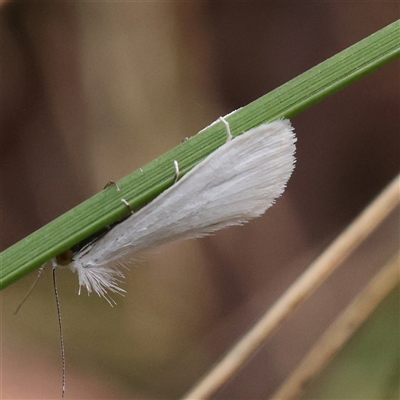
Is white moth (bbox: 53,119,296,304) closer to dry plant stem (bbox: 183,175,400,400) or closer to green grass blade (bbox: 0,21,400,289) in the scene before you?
green grass blade (bbox: 0,21,400,289)

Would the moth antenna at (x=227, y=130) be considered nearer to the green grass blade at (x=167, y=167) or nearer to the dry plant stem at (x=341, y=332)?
the green grass blade at (x=167, y=167)

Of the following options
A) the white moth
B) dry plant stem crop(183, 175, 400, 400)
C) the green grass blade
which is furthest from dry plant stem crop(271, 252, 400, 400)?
the green grass blade

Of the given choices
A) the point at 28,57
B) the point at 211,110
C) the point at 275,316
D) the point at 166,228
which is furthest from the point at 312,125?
the point at 28,57

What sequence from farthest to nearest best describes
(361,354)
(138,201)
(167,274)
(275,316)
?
(167,274)
(275,316)
(361,354)
(138,201)

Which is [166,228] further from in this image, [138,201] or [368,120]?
A: [368,120]

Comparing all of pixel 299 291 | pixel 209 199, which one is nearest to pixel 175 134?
pixel 299 291

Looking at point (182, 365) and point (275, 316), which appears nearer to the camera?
point (275, 316)
